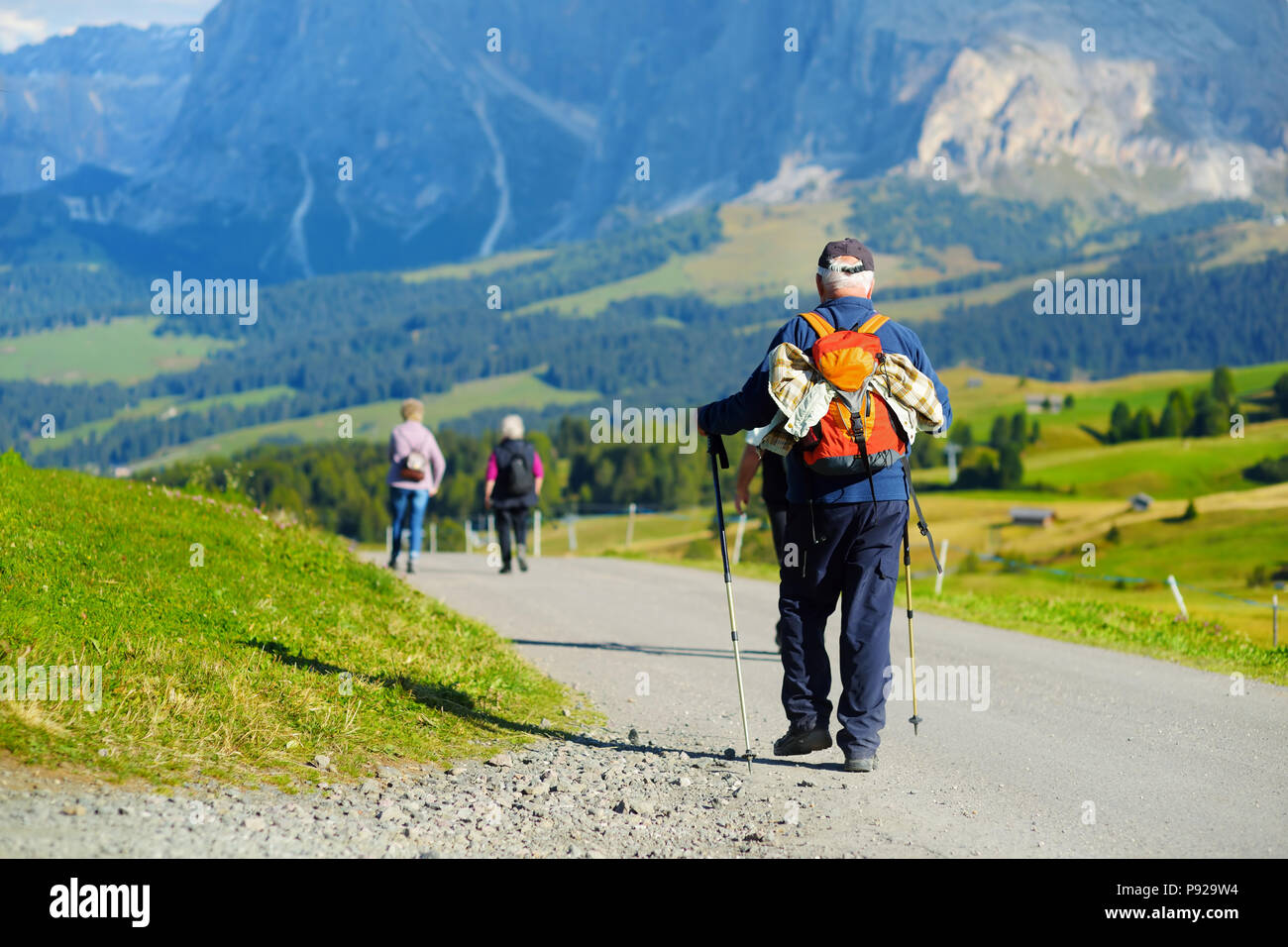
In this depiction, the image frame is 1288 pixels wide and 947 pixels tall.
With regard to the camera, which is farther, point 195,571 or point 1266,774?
point 195,571

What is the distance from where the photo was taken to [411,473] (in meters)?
18.8

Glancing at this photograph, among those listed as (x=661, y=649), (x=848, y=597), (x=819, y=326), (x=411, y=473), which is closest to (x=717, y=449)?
(x=819, y=326)

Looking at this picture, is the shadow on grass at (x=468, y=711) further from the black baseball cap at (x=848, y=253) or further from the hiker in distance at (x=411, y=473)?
the hiker in distance at (x=411, y=473)

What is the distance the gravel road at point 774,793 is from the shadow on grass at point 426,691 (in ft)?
1.52

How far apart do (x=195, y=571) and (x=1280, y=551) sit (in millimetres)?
126561

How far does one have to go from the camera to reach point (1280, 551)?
121500 mm

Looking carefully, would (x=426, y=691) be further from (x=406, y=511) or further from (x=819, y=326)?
(x=406, y=511)

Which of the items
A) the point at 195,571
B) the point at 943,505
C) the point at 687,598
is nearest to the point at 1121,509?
the point at 943,505

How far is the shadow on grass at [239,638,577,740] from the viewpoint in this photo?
29.0 ft

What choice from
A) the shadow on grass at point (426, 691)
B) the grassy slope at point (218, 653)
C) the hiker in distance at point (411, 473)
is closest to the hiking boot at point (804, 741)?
the shadow on grass at point (426, 691)

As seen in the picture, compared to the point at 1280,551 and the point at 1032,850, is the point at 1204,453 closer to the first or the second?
the point at 1280,551

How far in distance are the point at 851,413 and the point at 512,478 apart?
42.3 feet

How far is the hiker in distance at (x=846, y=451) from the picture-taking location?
7547 mm

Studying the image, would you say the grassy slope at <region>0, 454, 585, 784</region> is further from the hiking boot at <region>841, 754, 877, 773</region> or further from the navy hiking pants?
the hiking boot at <region>841, 754, 877, 773</region>
